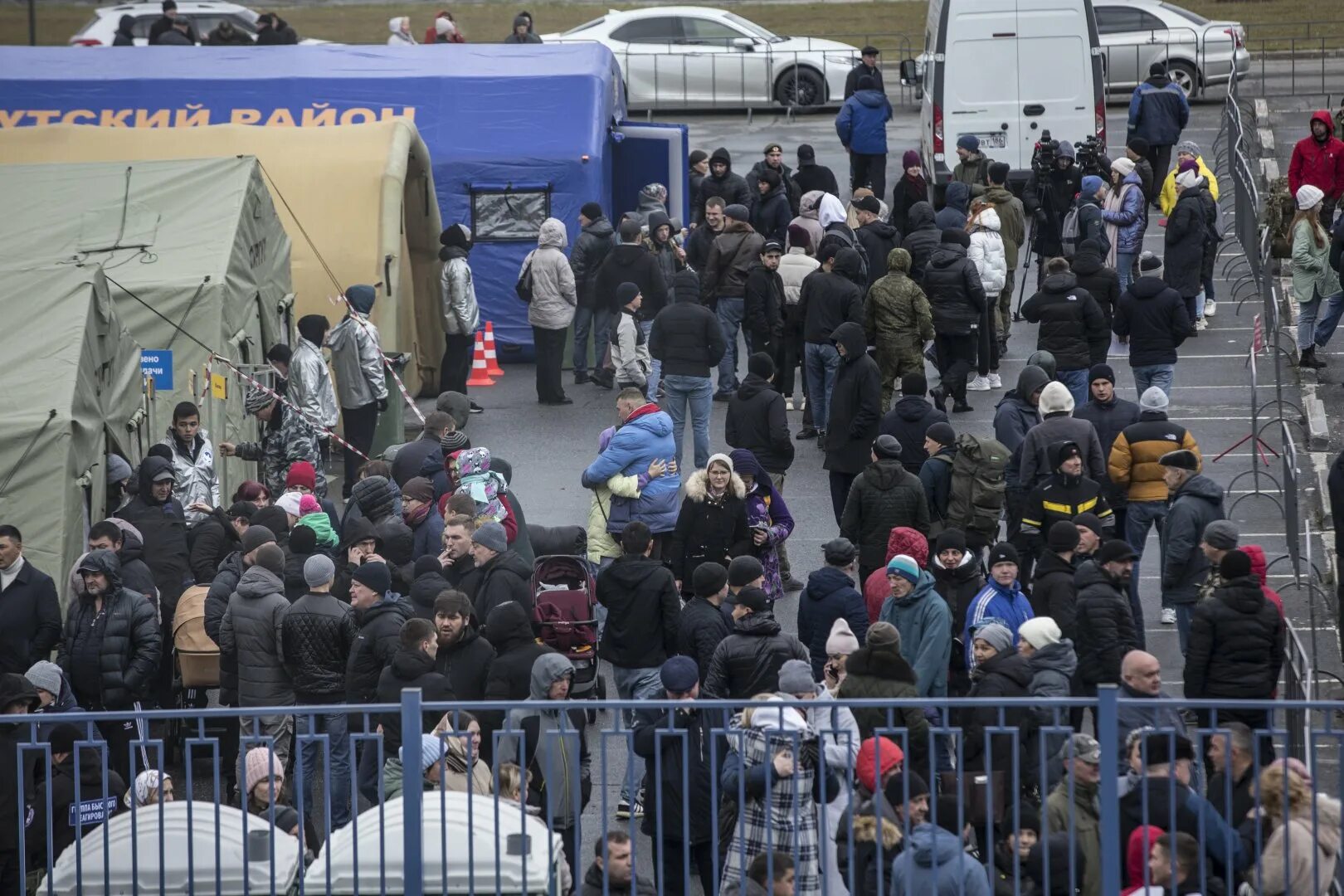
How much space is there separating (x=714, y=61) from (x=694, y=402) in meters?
14.6

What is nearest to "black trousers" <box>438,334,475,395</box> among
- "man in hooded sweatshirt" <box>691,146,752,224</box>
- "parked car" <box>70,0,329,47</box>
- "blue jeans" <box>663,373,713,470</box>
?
"blue jeans" <box>663,373,713,470</box>

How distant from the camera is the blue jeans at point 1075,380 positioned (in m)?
16.5

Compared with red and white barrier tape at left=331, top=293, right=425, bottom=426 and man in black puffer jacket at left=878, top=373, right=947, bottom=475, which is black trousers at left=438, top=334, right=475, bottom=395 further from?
man in black puffer jacket at left=878, top=373, right=947, bottom=475

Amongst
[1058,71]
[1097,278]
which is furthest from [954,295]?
[1058,71]

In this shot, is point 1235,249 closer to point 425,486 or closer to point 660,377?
point 660,377

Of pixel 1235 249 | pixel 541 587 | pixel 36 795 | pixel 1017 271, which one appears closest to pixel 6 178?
pixel 541 587

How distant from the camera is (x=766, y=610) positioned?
10789mm

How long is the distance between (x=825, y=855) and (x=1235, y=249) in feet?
50.8

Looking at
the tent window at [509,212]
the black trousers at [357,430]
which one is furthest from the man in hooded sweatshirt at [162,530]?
the tent window at [509,212]

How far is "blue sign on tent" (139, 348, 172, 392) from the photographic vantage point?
1506cm

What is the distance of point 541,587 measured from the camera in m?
12.6

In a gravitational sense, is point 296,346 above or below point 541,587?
above

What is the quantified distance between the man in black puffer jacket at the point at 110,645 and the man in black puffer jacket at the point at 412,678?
1.66m

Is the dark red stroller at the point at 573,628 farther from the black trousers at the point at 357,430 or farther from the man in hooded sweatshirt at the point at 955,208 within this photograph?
the man in hooded sweatshirt at the point at 955,208
